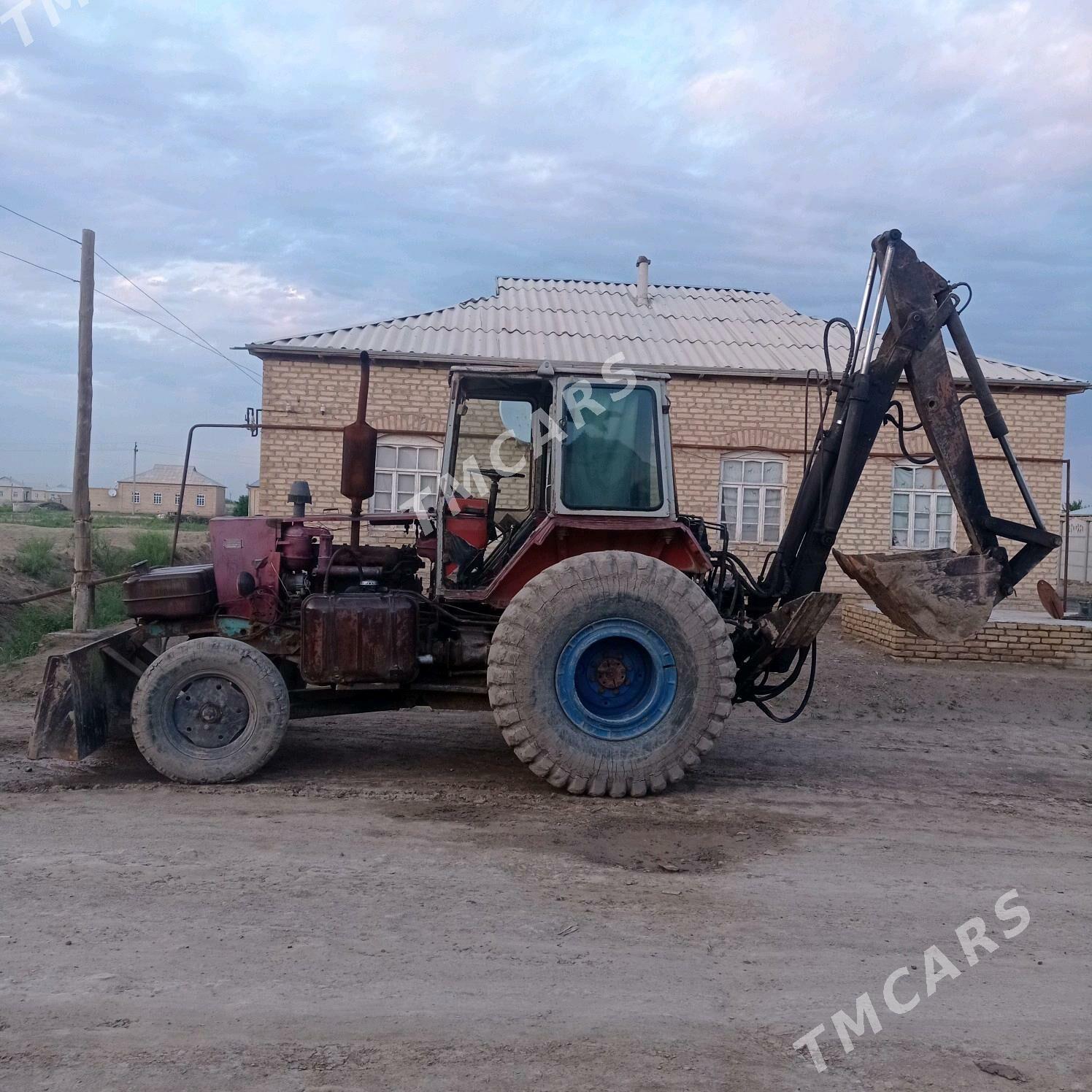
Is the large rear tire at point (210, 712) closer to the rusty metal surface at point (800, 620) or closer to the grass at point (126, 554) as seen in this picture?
the rusty metal surface at point (800, 620)

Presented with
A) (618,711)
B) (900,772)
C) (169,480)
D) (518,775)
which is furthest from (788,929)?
(169,480)

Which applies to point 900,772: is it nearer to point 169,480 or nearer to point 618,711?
point 618,711

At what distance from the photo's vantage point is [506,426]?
→ 6.42 metres

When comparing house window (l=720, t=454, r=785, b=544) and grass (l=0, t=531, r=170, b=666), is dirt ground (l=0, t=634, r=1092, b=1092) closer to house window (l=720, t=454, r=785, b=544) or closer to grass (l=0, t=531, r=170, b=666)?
grass (l=0, t=531, r=170, b=666)

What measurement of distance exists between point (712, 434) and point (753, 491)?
113cm

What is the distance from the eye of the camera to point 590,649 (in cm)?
558

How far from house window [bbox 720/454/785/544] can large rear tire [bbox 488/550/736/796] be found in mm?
9559

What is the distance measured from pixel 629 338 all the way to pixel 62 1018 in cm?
1361

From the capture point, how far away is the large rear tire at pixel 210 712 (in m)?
5.45

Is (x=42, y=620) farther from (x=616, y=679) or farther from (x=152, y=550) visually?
(x=616, y=679)

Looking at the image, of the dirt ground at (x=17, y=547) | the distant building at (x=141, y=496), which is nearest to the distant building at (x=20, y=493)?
the distant building at (x=141, y=496)

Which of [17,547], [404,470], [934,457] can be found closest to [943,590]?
[934,457]

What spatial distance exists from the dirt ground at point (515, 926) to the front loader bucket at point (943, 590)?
105 cm

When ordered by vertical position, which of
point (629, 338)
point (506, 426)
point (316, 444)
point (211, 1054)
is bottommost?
point (211, 1054)
